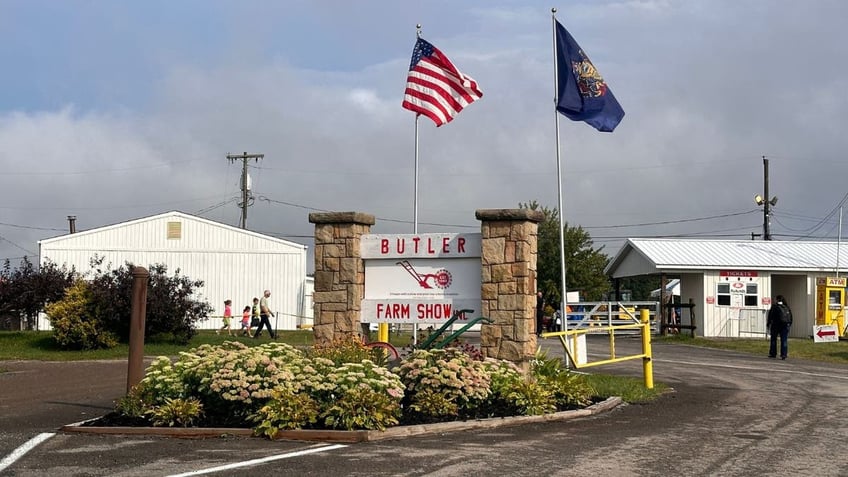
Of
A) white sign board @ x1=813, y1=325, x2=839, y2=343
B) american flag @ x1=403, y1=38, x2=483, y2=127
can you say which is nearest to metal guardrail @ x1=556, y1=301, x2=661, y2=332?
white sign board @ x1=813, y1=325, x2=839, y2=343

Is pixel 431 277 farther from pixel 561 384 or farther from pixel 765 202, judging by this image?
pixel 765 202

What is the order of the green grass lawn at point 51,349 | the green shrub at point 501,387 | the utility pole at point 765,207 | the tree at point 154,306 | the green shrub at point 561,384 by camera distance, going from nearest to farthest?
the green shrub at point 501,387, the green shrub at point 561,384, the green grass lawn at point 51,349, the tree at point 154,306, the utility pole at point 765,207

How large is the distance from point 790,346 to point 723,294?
26.8 ft

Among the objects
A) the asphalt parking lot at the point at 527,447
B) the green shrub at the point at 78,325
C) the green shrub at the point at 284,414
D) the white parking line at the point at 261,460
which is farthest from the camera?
the green shrub at the point at 78,325

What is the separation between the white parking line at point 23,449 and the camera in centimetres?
874

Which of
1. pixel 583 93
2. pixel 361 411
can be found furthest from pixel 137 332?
pixel 583 93

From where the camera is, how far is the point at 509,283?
1374cm

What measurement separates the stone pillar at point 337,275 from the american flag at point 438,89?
130 inches

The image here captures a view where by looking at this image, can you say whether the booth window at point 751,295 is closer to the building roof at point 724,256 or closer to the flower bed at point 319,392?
the building roof at point 724,256

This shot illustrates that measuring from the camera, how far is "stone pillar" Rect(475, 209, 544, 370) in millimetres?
13602

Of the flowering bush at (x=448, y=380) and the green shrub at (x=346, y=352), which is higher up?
the green shrub at (x=346, y=352)

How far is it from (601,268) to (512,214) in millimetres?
39710

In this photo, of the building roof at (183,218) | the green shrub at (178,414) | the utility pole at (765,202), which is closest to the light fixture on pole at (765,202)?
the utility pole at (765,202)

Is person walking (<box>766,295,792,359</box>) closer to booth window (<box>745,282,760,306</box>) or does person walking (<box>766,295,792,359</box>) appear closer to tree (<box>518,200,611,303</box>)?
booth window (<box>745,282,760,306</box>)
